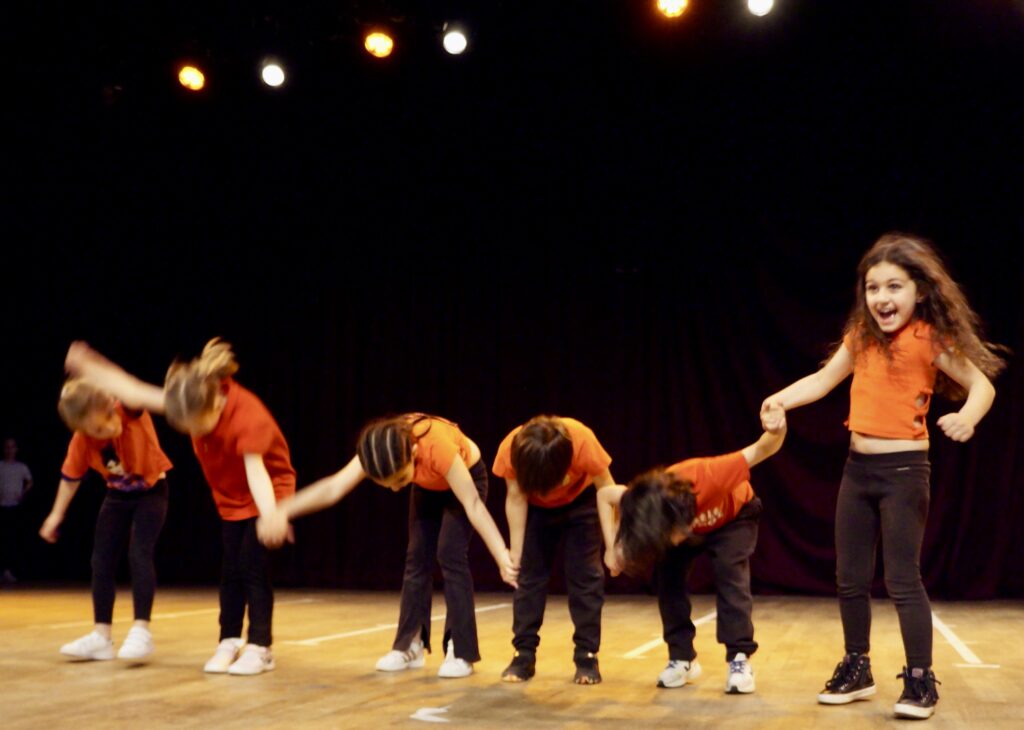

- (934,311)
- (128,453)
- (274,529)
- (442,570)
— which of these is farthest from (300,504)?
(934,311)

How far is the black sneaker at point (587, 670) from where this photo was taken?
3701 millimetres

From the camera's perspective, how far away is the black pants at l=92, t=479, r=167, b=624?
14.0ft

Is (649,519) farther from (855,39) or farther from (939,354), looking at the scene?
(855,39)

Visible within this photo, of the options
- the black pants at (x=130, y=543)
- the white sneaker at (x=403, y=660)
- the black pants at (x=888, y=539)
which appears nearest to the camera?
the black pants at (x=888, y=539)

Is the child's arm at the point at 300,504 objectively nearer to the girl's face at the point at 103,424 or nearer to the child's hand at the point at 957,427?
the girl's face at the point at 103,424

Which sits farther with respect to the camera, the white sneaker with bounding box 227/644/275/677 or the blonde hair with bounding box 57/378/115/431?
the blonde hair with bounding box 57/378/115/431

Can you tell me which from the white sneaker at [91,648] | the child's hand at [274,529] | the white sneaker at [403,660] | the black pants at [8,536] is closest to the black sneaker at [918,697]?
the white sneaker at [403,660]

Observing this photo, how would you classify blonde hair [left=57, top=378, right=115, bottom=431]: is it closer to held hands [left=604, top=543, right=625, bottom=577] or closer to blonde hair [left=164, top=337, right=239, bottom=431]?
blonde hair [left=164, top=337, right=239, bottom=431]

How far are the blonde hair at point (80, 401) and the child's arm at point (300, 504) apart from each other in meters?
0.87

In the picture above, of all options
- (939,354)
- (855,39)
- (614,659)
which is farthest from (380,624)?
(855,39)

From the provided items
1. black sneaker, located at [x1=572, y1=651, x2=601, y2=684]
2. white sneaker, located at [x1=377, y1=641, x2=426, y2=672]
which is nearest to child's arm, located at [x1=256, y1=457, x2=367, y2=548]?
white sneaker, located at [x1=377, y1=641, x2=426, y2=672]

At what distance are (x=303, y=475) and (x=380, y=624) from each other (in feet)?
11.2

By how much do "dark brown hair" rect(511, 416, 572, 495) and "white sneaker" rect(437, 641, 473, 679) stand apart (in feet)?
2.36

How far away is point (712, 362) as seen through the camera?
8.04 meters
